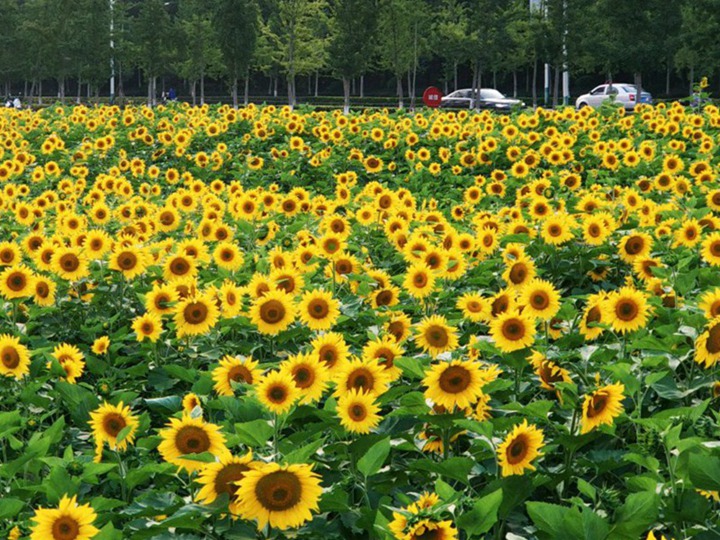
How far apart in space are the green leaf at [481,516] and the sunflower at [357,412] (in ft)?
2.23

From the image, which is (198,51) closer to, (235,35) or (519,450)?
(235,35)

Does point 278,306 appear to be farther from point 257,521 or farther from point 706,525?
point 706,525

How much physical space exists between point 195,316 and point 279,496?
89.1 inches

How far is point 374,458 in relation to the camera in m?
2.87

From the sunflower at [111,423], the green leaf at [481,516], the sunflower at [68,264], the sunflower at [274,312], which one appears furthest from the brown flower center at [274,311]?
the green leaf at [481,516]

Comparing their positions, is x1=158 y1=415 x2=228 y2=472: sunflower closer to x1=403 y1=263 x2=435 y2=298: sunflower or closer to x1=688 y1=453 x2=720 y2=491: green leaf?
x1=688 y1=453 x2=720 y2=491: green leaf

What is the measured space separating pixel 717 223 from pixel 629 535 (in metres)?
3.86

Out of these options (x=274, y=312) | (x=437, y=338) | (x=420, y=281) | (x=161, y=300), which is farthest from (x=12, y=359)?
(x=420, y=281)

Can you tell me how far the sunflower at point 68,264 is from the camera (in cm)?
581

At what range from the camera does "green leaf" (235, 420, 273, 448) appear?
2.96 metres

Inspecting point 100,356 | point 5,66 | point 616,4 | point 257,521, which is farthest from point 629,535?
point 5,66

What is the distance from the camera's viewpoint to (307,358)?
3443 mm

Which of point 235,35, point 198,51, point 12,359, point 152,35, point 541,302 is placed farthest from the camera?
point 198,51

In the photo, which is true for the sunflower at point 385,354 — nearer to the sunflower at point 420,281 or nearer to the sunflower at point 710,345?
the sunflower at point 710,345
